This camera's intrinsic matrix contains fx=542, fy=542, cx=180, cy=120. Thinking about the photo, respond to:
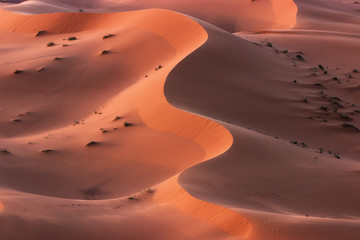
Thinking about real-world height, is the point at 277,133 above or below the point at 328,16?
above

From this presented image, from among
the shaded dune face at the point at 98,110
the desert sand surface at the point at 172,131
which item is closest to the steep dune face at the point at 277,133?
the desert sand surface at the point at 172,131

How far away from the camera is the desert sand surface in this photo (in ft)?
25.8

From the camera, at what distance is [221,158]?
404 inches

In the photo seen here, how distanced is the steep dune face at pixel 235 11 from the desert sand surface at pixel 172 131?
7908 mm

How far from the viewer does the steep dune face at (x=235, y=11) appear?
104ft

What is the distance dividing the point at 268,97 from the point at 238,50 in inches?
119

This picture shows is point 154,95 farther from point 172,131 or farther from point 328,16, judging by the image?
point 328,16

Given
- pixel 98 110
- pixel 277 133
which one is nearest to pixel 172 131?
pixel 277 133

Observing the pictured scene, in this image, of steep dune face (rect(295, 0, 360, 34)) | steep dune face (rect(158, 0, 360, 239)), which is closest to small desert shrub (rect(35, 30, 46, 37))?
steep dune face (rect(158, 0, 360, 239))

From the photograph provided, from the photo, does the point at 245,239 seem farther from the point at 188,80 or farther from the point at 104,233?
the point at 188,80

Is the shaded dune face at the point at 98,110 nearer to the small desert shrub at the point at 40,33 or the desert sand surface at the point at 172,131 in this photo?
the desert sand surface at the point at 172,131

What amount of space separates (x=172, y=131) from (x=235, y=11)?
24302mm

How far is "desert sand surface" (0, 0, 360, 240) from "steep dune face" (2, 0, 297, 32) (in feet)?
25.9

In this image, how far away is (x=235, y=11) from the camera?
1379 inches
